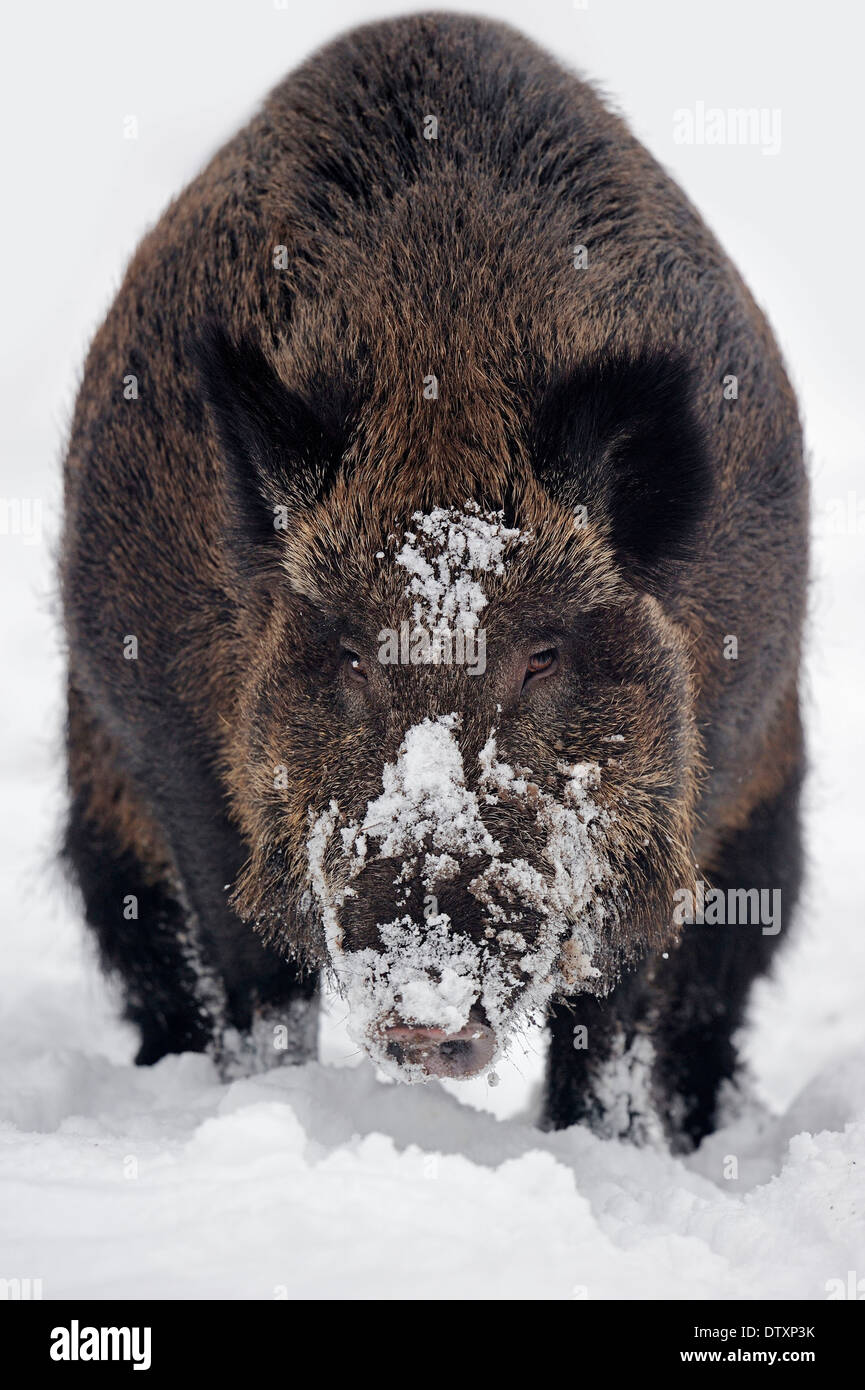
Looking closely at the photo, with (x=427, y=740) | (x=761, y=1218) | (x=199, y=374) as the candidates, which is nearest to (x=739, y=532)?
(x=427, y=740)

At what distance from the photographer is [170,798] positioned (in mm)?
5117

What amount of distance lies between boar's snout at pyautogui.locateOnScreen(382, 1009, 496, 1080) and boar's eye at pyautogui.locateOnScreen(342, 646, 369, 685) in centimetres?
104

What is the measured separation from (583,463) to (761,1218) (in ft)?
7.31

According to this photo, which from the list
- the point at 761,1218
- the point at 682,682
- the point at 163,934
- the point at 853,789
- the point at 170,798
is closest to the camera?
the point at 761,1218

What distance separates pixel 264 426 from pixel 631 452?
1.14 m

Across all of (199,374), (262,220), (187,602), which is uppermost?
(262,220)

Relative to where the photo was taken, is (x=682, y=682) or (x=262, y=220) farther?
(x=262, y=220)

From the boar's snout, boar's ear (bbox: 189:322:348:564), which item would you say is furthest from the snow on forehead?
the boar's snout

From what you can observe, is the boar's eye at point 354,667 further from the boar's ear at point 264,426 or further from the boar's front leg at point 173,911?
the boar's front leg at point 173,911

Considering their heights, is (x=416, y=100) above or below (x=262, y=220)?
above

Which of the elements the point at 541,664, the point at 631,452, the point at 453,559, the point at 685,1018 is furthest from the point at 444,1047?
the point at 685,1018

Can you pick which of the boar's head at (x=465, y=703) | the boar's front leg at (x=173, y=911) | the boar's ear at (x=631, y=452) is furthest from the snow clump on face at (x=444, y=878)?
the boar's front leg at (x=173, y=911)

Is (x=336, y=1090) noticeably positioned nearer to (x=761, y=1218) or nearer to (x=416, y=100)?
(x=761, y=1218)

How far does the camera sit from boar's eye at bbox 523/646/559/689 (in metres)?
3.94
